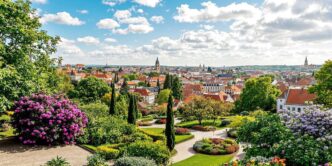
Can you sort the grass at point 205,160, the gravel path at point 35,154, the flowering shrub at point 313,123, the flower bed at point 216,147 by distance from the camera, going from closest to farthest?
the flowering shrub at point 313,123 < the gravel path at point 35,154 < the grass at point 205,160 < the flower bed at point 216,147

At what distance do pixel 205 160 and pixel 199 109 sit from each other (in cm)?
1611

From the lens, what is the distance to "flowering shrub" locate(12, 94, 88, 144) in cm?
1527

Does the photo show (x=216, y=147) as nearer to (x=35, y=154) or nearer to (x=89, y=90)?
(x=35, y=154)

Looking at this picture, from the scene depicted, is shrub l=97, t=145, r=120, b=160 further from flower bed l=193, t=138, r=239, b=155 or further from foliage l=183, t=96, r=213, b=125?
foliage l=183, t=96, r=213, b=125

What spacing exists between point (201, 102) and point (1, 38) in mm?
26468

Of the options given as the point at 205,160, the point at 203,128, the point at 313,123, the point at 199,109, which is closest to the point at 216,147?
the point at 205,160

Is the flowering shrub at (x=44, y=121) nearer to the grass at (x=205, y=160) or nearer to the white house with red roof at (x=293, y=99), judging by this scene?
the grass at (x=205, y=160)

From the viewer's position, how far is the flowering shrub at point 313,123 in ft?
29.5

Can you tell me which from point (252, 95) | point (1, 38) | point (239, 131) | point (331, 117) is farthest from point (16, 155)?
point (252, 95)

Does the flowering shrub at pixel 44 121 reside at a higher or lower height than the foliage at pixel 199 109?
higher

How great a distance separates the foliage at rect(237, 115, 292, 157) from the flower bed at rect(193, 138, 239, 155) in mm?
13543

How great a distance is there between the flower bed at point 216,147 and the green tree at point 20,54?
13.3 meters

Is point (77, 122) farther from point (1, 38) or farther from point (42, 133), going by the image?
point (1, 38)

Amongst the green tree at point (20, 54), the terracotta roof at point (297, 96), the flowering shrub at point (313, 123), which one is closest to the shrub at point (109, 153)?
the green tree at point (20, 54)
